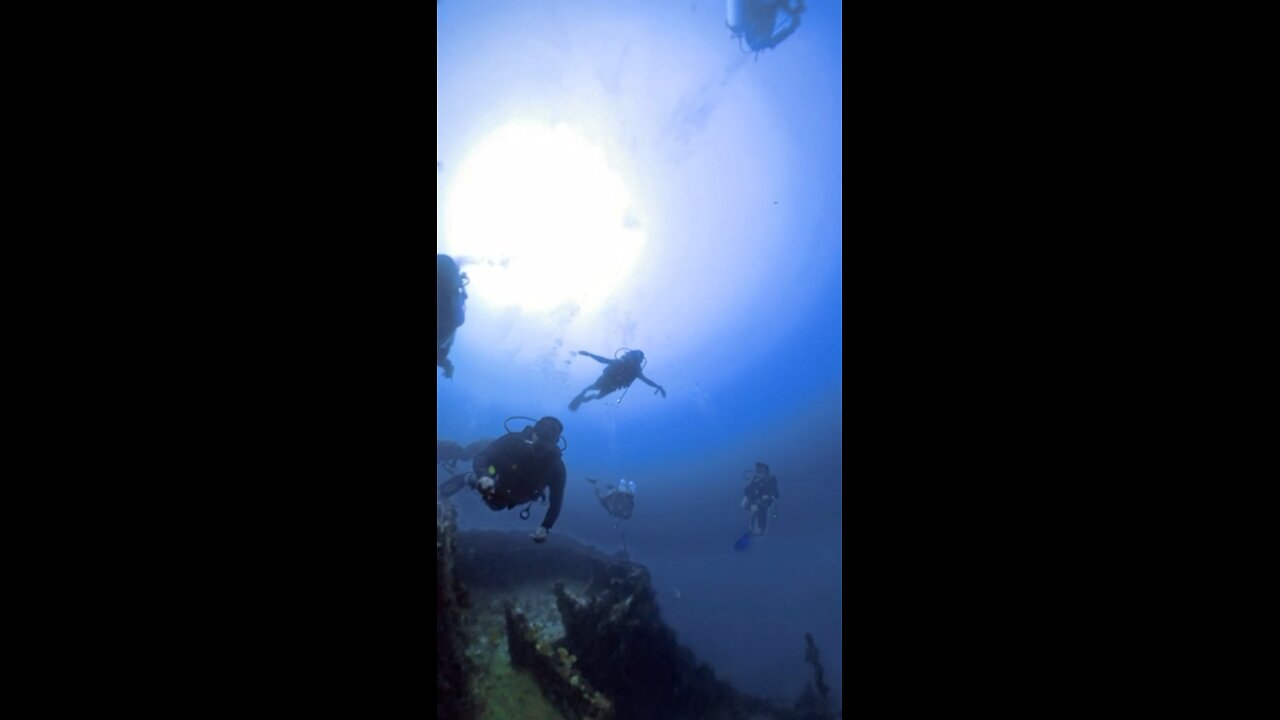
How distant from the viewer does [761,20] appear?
1324 centimetres

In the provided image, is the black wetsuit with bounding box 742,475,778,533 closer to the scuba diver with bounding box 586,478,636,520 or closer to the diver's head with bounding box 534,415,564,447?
the scuba diver with bounding box 586,478,636,520

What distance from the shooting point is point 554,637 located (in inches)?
302

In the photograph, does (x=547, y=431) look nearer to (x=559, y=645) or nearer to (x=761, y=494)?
(x=559, y=645)

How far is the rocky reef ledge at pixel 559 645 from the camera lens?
4.84m

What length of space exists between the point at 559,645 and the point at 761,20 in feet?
50.9

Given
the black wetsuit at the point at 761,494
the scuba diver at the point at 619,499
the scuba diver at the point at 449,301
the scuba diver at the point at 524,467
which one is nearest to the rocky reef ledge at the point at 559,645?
the scuba diver at the point at 524,467

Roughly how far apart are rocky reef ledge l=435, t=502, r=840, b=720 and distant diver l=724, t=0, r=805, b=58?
46.7ft

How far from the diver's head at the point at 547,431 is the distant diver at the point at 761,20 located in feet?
40.8

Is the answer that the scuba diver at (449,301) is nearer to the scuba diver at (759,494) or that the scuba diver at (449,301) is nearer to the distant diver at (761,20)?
the distant diver at (761,20)

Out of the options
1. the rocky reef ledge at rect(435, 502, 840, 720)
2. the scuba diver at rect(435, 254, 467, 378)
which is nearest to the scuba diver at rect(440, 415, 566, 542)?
the rocky reef ledge at rect(435, 502, 840, 720)

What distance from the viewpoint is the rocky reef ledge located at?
4.84m

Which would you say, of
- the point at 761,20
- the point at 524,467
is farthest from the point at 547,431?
the point at 761,20
